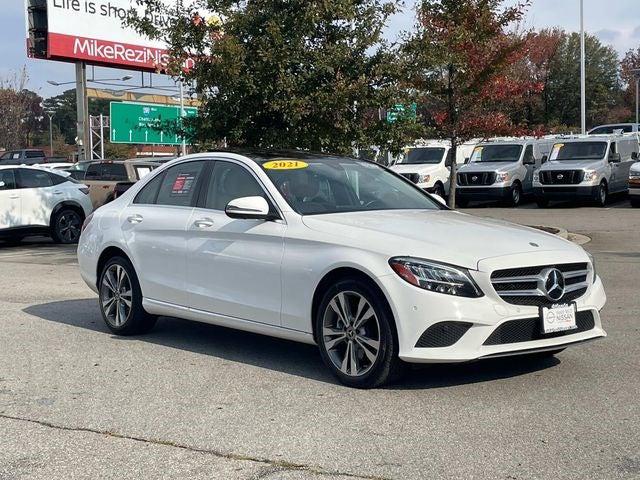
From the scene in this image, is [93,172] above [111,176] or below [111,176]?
above

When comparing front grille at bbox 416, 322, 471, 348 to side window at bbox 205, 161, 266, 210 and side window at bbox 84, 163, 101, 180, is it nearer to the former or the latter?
side window at bbox 205, 161, 266, 210

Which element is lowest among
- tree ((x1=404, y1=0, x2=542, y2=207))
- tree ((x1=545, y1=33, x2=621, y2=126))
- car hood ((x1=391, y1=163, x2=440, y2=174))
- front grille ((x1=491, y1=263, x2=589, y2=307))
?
front grille ((x1=491, y1=263, x2=589, y2=307))

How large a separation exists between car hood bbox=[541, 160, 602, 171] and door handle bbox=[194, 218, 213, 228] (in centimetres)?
1922

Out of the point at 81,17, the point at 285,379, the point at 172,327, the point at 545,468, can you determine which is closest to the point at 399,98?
the point at 172,327

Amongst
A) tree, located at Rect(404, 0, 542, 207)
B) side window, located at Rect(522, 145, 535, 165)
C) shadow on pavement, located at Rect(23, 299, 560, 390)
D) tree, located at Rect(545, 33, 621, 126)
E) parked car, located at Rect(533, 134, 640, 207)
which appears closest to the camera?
shadow on pavement, located at Rect(23, 299, 560, 390)

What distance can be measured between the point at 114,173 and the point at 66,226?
5.81 metres

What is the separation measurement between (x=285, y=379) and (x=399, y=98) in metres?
7.98

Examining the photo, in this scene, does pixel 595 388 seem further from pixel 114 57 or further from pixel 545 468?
pixel 114 57

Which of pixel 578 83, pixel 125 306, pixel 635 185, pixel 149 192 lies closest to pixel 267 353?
pixel 125 306

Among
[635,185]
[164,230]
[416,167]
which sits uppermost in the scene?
[416,167]

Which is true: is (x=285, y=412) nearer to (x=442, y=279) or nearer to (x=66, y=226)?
(x=442, y=279)

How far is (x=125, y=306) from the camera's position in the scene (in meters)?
7.97

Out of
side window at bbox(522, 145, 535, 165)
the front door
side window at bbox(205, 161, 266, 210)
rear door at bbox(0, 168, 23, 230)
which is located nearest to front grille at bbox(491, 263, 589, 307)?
the front door

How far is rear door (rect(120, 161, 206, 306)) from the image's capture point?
24.0 ft
